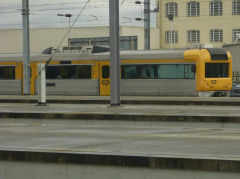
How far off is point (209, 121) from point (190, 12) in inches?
2163

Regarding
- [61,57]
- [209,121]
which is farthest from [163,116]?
[61,57]

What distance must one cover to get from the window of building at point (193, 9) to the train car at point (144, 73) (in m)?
40.1

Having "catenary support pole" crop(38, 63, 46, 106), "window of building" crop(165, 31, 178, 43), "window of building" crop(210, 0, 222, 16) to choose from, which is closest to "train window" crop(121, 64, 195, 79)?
"catenary support pole" crop(38, 63, 46, 106)

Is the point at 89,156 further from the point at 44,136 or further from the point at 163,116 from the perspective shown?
the point at 163,116

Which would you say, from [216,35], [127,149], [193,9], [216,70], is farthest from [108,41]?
[127,149]

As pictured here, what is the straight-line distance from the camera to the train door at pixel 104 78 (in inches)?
1142

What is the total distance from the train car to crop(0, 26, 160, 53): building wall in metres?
34.9

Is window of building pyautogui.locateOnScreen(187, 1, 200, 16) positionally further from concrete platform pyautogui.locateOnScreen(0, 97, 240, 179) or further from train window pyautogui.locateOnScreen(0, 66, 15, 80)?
concrete platform pyautogui.locateOnScreen(0, 97, 240, 179)

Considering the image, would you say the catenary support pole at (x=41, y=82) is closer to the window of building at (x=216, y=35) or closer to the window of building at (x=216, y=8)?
the window of building at (x=216, y=35)

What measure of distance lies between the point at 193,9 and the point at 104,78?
4105 centimetres

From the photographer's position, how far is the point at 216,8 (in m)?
66.9

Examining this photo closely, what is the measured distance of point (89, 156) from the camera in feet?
24.6

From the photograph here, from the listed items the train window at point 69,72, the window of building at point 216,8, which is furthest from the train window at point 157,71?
the window of building at point 216,8

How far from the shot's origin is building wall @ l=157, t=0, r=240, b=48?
66.8m
